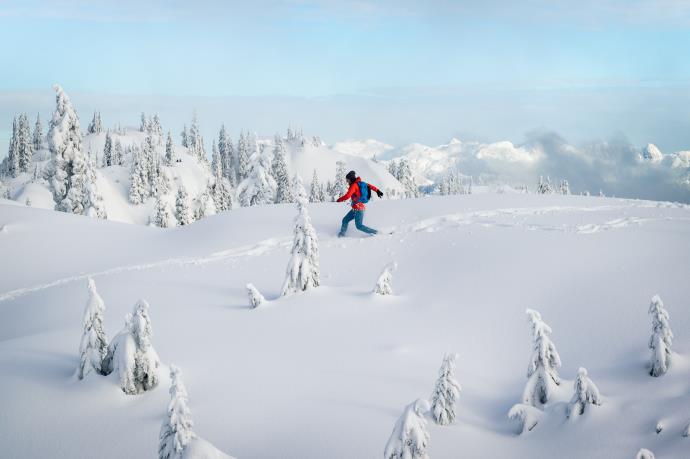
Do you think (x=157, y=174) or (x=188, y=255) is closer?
(x=188, y=255)

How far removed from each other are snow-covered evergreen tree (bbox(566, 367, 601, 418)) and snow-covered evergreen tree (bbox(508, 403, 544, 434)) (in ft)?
1.16

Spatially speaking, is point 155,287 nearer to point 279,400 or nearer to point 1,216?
point 279,400

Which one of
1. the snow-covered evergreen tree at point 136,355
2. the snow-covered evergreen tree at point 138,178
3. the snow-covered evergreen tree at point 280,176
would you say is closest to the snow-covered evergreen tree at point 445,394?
the snow-covered evergreen tree at point 136,355

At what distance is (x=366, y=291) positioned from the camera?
10453 millimetres

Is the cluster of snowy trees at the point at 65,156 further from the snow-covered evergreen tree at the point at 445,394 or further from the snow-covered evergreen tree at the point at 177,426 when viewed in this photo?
the snow-covered evergreen tree at the point at 445,394

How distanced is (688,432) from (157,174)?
296 ft

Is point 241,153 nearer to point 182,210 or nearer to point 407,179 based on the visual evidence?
point 407,179

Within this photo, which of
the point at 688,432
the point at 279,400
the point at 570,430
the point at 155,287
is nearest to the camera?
the point at 688,432

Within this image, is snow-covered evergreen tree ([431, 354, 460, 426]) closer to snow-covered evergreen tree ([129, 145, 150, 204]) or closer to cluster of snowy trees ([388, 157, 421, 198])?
snow-covered evergreen tree ([129, 145, 150, 204])

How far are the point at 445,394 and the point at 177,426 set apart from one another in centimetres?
303

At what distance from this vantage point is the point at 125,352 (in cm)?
635

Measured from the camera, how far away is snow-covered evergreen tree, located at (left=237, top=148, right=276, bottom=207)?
2109 inches

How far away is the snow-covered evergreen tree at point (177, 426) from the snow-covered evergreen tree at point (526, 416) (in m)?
3.80

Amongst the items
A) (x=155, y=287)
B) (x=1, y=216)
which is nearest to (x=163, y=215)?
(x=1, y=216)
